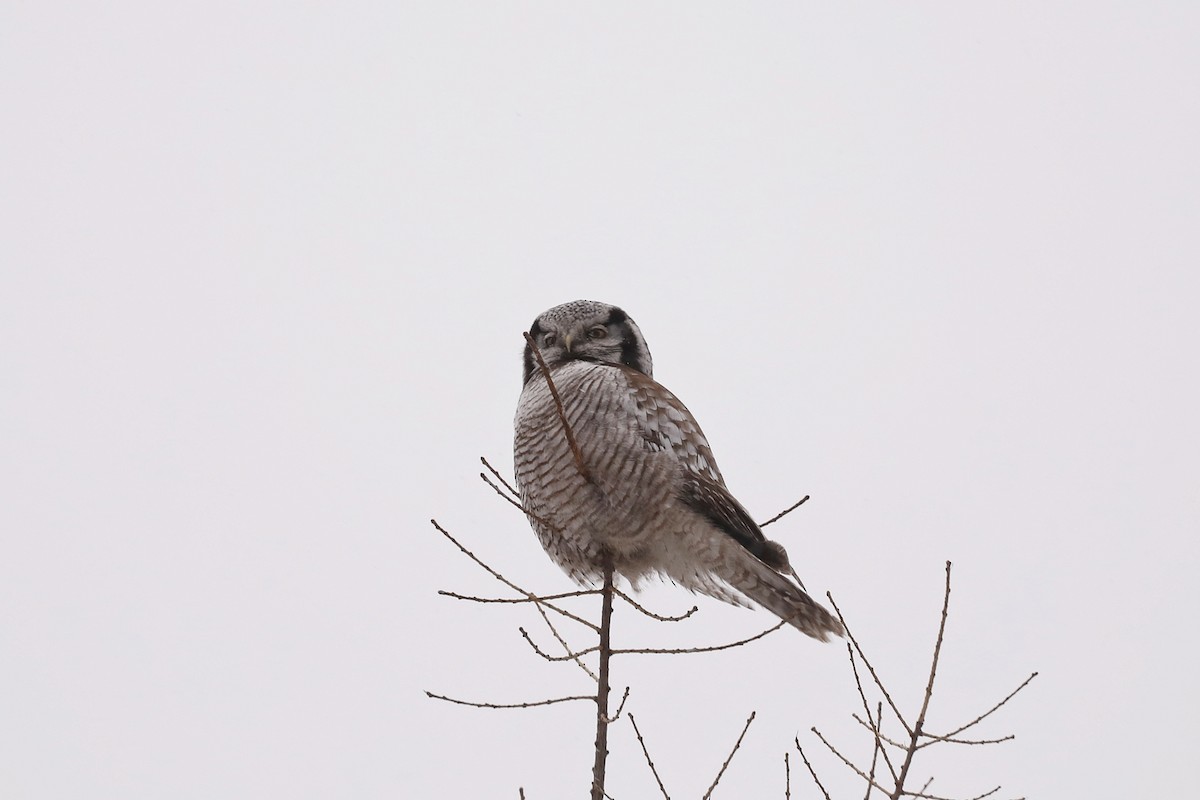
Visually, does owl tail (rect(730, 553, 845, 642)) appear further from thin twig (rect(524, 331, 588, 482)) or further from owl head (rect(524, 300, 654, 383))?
owl head (rect(524, 300, 654, 383))

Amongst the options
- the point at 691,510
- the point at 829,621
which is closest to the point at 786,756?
the point at 829,621

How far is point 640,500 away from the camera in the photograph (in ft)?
12.3

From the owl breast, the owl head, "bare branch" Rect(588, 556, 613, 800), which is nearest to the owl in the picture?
the owl breast

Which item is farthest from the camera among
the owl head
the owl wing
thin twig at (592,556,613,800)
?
the owl head

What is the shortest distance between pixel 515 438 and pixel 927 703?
2022 mm

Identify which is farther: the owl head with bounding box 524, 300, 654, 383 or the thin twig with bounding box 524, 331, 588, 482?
the owl head with bounding box 524, 300, 654, 383

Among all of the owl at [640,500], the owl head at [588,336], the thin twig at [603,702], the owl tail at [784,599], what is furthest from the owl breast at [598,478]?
the thin twig at [603,702]

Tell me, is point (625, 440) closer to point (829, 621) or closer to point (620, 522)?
point (620, 522)

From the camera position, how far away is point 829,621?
347cm

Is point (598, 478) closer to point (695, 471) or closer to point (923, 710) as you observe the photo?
point (695, 471)

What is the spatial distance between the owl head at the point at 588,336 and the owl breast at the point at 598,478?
49cm

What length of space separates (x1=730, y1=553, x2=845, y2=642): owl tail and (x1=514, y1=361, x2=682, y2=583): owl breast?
0.31 metres

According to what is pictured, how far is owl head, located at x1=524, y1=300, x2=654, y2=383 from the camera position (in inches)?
180

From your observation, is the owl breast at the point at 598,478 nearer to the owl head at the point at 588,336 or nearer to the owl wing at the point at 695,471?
the owl wing at the point at 695,471
